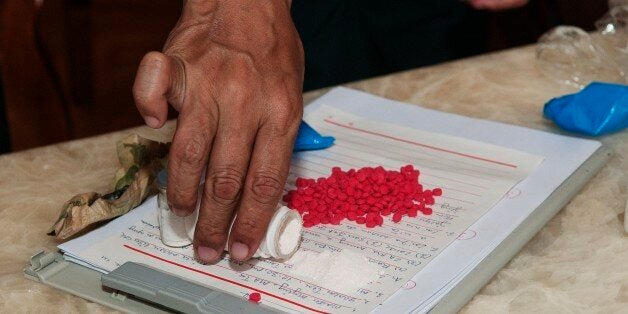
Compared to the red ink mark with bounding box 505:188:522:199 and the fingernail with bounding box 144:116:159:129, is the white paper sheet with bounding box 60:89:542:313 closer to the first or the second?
the red ink mark with bounding box 505:188:522:199

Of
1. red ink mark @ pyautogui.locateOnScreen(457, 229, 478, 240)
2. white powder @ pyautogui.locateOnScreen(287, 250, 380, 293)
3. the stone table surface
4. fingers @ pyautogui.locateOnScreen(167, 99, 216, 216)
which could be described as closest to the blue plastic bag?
the stone table surface

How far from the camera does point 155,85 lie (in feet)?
2.41

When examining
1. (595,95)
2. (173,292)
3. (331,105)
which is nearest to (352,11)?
(331,105)

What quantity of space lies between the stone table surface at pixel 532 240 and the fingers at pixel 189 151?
0.41 ft

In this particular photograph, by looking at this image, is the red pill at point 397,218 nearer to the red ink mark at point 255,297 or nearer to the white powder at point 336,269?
the white powder at point 336,269

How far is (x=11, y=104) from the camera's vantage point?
1.49 metres

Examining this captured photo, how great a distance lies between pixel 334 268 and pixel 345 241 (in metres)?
0.07

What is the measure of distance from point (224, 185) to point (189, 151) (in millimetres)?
43

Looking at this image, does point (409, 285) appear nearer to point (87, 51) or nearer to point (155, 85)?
point (155, 85)

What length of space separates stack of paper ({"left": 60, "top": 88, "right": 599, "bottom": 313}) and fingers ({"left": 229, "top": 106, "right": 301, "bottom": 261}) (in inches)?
1.4

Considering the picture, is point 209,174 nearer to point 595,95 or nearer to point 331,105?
point 331,105

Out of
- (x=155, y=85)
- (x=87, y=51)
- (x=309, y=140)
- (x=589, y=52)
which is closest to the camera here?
(x=155, y=85)

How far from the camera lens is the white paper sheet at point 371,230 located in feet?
2.53

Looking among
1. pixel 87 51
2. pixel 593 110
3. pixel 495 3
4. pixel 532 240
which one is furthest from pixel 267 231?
pixel 87 51
